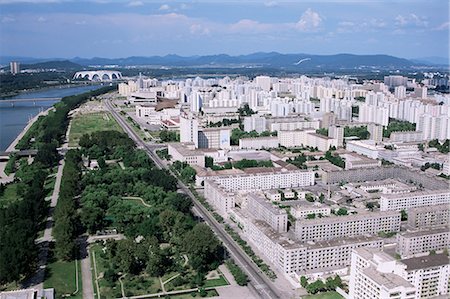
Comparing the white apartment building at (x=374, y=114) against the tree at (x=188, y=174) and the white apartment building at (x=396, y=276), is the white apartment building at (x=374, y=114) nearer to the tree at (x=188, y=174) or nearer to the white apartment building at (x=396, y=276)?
the tree at (x=188, y=174)

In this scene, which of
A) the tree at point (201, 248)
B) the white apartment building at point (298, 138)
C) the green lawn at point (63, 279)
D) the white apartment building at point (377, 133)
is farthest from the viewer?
the white apartment building at point (377, 133)

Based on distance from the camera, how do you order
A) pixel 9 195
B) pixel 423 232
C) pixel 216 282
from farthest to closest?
1. pixel 9 195
2. pixel 423 232
3. pixel 216 282

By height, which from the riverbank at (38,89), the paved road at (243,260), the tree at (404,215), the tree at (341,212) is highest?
the riverbank at (38,89)

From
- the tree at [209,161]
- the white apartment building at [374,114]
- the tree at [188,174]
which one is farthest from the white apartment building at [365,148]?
the tree at [188,174]

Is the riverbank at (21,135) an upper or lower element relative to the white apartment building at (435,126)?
lower

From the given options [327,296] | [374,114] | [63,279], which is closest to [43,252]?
[63,279]

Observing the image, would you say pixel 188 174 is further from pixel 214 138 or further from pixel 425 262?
pixel 425 262

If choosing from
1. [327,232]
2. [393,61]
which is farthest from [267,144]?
[393,61]

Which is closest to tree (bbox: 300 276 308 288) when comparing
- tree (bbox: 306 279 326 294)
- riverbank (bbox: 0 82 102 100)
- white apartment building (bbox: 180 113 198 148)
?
tree (bbox: 306 279 326 294)
